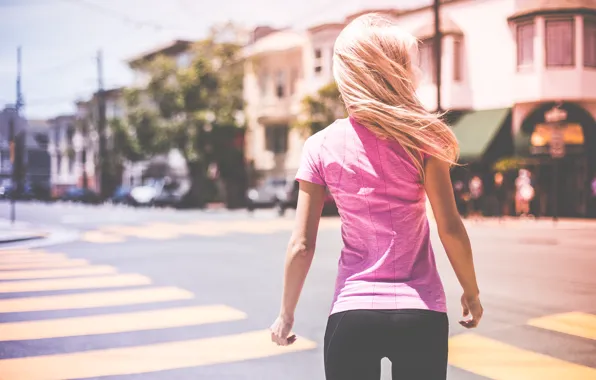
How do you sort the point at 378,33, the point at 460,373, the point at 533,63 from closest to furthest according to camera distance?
the point at 378,33 < the point at 460,373 < the point at 533,63

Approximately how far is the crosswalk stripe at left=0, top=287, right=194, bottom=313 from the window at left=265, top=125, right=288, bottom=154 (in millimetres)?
31562

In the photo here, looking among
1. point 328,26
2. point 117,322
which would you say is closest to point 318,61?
point 328,26

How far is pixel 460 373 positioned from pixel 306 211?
334 centimetres

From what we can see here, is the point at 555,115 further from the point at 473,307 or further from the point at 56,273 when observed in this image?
the point at 473,307

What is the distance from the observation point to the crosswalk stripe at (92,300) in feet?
24.6

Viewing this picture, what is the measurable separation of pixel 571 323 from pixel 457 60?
20.6m

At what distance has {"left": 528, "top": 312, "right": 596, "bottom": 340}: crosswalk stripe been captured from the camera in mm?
6148

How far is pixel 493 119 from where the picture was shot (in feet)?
69.3

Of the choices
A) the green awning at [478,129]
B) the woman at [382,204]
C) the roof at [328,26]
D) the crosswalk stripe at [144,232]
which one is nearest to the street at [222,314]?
the woman at [382,204]

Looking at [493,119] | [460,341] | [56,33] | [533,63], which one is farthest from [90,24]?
[493,119]

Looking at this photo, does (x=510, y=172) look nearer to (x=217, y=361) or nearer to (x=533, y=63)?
(x=533, y=63)

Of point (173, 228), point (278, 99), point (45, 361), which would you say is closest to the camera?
point (45, 361)

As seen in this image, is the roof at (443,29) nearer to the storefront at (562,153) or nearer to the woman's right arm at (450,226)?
the storefront at (562,153)

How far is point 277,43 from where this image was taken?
40.2 m
